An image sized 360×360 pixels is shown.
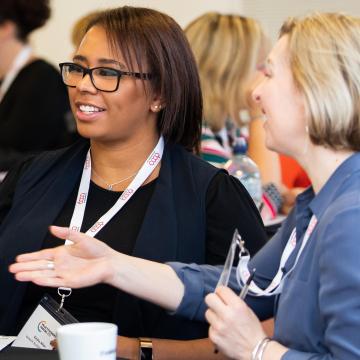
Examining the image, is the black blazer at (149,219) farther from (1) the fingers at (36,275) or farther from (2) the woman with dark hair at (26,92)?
Result: (2) the woman with dark hair at (26,92)

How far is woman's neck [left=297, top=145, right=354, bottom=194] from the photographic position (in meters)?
1.69

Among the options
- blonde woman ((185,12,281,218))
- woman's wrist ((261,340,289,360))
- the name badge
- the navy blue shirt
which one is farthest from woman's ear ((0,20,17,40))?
woman's wrist ((261,340,289,360))

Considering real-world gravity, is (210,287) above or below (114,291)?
above

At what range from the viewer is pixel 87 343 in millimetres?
1432

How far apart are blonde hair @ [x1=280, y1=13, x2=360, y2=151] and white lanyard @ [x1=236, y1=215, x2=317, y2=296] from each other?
0.18m

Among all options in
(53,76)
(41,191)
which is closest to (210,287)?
(41,191)

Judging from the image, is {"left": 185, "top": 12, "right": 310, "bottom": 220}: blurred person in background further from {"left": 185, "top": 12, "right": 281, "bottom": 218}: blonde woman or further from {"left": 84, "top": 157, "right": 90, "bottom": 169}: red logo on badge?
{"left": 84, "top": 157, "right": 90, "bottom": 169}: red logo on badge

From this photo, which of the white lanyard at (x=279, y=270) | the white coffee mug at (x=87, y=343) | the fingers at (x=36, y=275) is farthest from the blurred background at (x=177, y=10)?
the white coffee mug at (x=87, y=343)

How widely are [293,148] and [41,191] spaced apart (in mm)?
974

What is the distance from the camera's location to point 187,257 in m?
2.29

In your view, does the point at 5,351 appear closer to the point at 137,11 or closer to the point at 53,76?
the point at 137,11

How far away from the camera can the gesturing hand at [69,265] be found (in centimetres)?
176

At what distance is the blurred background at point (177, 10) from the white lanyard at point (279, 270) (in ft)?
13.3

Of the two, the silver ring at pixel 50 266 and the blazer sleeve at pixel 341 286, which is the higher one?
the blazer sleeve at pixel 341 286
